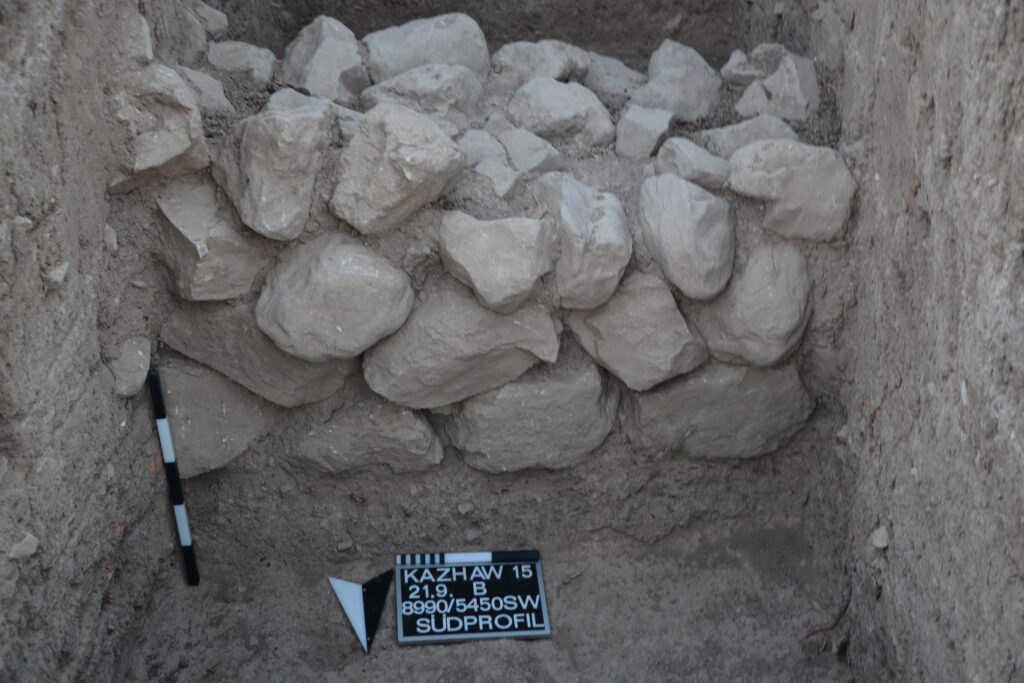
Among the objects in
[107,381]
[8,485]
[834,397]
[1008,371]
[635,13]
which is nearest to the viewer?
[1008,371]

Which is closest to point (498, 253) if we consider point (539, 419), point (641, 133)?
point (539, 419)

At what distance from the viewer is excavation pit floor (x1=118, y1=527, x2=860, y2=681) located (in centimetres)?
232

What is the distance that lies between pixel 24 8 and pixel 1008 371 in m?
1.67

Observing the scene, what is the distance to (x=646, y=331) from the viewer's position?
2354 millimetres

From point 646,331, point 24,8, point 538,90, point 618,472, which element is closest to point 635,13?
point 538,90

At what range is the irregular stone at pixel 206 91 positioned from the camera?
2.29 metres

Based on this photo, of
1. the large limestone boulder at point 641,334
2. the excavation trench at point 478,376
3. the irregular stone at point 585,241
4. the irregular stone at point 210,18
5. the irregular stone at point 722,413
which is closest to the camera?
the excavation trench at point 478,376

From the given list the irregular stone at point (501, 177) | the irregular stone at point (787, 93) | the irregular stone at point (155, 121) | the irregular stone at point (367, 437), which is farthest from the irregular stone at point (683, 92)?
the irregular stone at point (155, 121)

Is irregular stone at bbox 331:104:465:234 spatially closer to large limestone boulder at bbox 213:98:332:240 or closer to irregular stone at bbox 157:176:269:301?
large limestone boulder at bbox 213:98:332:240

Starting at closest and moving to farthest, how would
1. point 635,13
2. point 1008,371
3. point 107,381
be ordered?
Answer: point 1008,371
point 107,381
point 635,13

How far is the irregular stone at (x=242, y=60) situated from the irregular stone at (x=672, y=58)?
0.96 meters

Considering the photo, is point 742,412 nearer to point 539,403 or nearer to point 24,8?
point 539,403

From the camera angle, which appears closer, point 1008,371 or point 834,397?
point 1008,371

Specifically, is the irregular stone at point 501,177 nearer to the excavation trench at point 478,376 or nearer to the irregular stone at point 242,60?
the excavation trench at point 478,376
